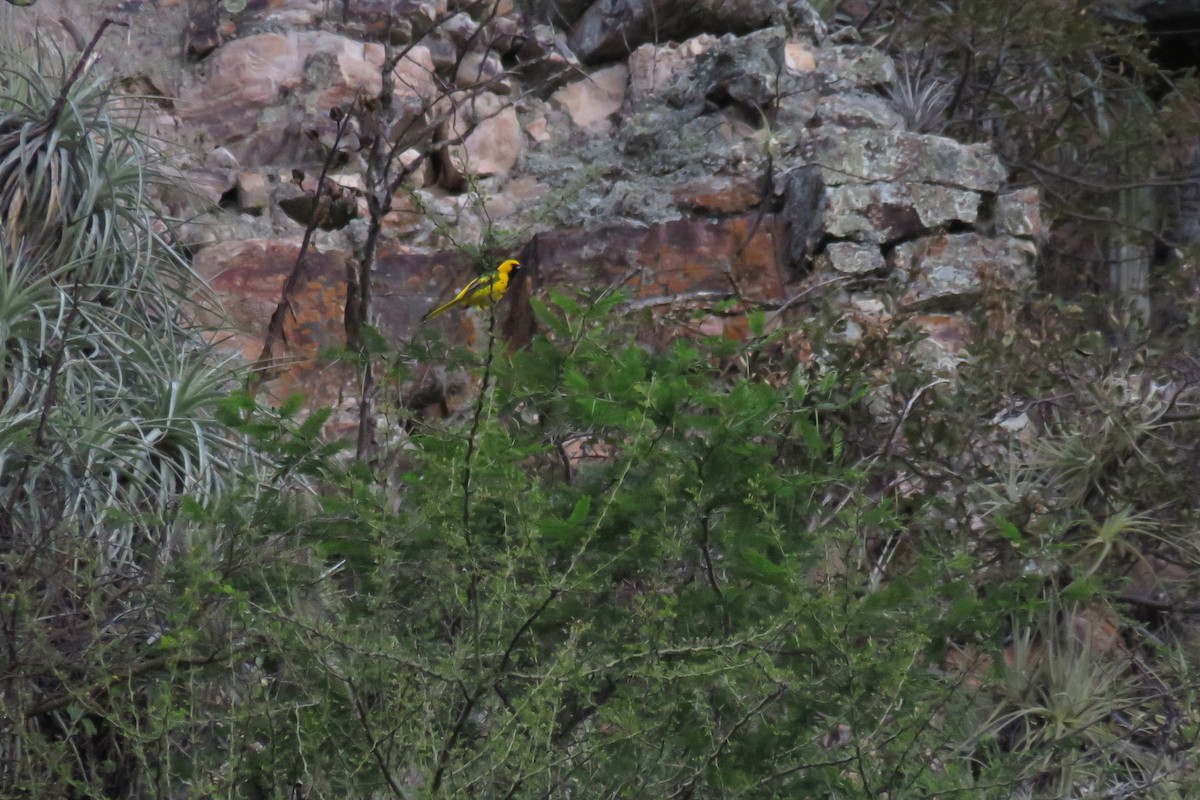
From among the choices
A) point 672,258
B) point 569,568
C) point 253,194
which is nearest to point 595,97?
point 672,258

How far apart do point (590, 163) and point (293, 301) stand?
1463mm

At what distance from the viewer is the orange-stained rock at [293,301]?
5.68m

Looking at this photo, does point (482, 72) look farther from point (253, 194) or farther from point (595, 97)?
point (253, 194)

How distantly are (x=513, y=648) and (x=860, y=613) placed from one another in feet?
2.55

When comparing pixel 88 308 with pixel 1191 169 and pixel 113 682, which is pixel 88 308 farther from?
pixel 1191 169

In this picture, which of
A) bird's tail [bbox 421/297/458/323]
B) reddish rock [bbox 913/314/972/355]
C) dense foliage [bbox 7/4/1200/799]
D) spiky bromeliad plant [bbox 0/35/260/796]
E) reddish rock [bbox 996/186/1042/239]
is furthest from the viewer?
reddish rock [bbox 996/186/1042/239]

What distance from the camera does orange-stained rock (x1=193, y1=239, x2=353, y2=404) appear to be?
5676 mm

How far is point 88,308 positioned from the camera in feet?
16.6

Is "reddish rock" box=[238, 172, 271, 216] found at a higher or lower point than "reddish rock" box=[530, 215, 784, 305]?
higher

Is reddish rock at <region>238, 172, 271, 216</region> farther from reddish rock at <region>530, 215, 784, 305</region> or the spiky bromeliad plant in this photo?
reddish rock at <region>530, 215, 784, 305</region>

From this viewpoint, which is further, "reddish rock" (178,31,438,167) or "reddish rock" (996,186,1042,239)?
"reddish rock" (178,31,438,167)

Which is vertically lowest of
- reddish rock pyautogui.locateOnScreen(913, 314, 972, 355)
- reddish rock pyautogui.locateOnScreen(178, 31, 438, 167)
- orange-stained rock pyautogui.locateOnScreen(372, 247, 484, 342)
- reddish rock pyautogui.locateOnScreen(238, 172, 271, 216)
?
reddish rock pyautogui.locateOnScreen(913, 314, 972, 355)

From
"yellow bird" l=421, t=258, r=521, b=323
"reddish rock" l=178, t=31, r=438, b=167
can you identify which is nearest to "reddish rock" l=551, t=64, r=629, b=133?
"reddish rock" l=178, t=31, r=438, b=167

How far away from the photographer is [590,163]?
6.54 m
